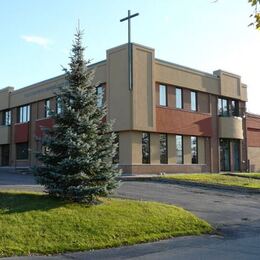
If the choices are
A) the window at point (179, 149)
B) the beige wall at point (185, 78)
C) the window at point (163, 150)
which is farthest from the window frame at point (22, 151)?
the beige wall at point (185, 78)

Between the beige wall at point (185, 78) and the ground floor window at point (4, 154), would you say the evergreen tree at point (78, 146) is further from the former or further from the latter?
the ground floor window at point (4, 154)

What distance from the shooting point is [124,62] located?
109 ft

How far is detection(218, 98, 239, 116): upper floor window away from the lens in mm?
41341

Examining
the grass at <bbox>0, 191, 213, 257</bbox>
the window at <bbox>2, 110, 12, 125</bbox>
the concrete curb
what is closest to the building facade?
the window at <bbox>2, 110, 12, 125</bbox>

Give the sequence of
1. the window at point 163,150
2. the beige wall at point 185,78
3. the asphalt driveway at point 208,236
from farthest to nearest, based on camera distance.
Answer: the beige wall at point 185,78
the window at point 163,150
the asphalt driveway at point 208,236

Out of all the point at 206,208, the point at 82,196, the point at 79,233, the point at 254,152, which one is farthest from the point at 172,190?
the point at 254,152

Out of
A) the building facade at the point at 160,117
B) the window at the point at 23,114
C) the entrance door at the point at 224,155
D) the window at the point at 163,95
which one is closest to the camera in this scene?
the building facade at the point at 160,117

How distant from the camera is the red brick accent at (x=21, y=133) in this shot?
44156 mm

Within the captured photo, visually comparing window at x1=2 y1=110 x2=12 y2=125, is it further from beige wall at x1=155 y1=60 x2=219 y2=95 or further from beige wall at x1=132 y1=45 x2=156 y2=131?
beige wall at x1=132 y1=45 x2=156 y2=131

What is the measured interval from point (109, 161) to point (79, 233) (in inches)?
135

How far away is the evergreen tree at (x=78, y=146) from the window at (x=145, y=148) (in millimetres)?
18199

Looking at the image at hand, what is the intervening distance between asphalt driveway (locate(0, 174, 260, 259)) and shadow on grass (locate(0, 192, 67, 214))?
2914 mm

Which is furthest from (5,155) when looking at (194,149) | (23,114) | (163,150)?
(194,149)

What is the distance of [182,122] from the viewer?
3669 centimetres
